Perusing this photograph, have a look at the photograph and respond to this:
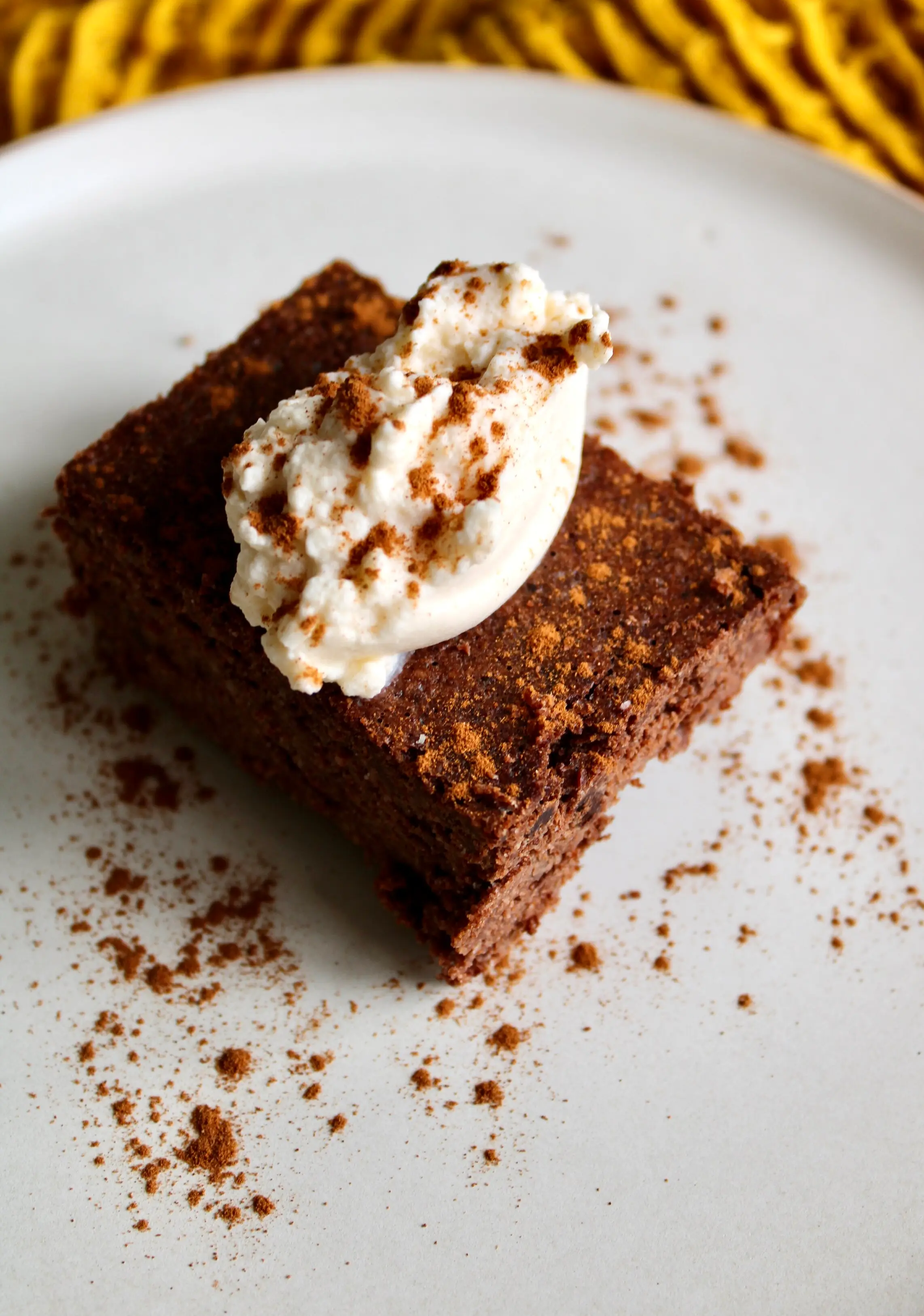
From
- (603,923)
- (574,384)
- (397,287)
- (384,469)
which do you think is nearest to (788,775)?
(603,923)

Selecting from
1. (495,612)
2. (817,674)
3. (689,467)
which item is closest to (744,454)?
(689,467)

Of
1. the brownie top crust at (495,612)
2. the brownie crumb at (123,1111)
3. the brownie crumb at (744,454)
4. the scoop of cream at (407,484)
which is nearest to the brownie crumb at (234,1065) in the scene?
the brownie crumb at (123,1111)

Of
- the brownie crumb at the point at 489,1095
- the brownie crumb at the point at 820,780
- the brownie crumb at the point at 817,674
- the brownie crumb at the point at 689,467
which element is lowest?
the brownie crumb at the point at 489,1095

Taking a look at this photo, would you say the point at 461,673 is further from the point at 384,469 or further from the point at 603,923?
the point at 603,923

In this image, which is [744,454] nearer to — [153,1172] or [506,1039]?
[506,1039]

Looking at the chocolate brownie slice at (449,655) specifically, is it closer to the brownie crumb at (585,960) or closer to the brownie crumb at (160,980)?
the brownie crumb at (585,960)
